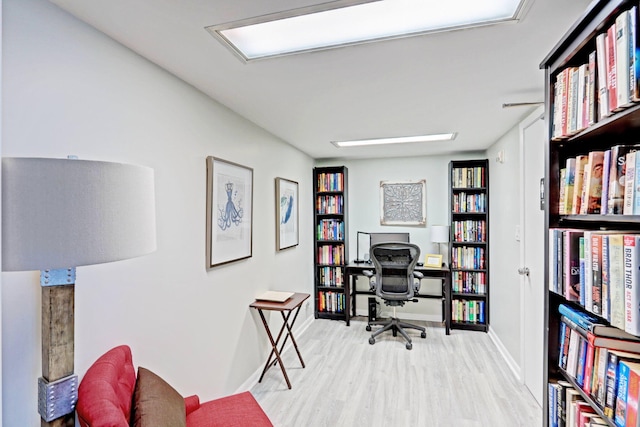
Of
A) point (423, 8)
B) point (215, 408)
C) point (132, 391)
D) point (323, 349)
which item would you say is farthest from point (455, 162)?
point (132, 391)

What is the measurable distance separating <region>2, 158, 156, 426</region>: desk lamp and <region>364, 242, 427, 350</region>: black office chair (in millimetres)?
3149

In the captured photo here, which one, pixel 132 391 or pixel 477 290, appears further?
pixel 477 290

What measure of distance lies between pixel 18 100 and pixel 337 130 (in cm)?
241

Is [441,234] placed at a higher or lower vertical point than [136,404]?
higher

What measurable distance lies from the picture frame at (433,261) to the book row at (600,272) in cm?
302

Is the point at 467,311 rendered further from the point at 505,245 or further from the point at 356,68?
the point at 356,68

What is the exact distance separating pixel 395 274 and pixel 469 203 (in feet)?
4.60

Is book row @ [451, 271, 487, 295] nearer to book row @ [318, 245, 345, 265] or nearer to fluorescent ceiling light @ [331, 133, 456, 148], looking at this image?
book row @ [318, 245, 345, 265]

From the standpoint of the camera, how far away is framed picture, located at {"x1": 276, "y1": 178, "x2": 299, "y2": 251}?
343 centimetres

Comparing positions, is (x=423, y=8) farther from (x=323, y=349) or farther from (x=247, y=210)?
(x=323, y=349)

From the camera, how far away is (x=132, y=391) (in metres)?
1.36

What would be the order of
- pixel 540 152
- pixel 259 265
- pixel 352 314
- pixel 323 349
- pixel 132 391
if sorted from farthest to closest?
pixel 352 314
pixel 323 349
pixel 259 265
pixel 540 152
pixel 132 391

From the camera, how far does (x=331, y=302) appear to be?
15.3ft

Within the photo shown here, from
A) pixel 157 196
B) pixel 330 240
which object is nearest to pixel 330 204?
pixel 330 240
